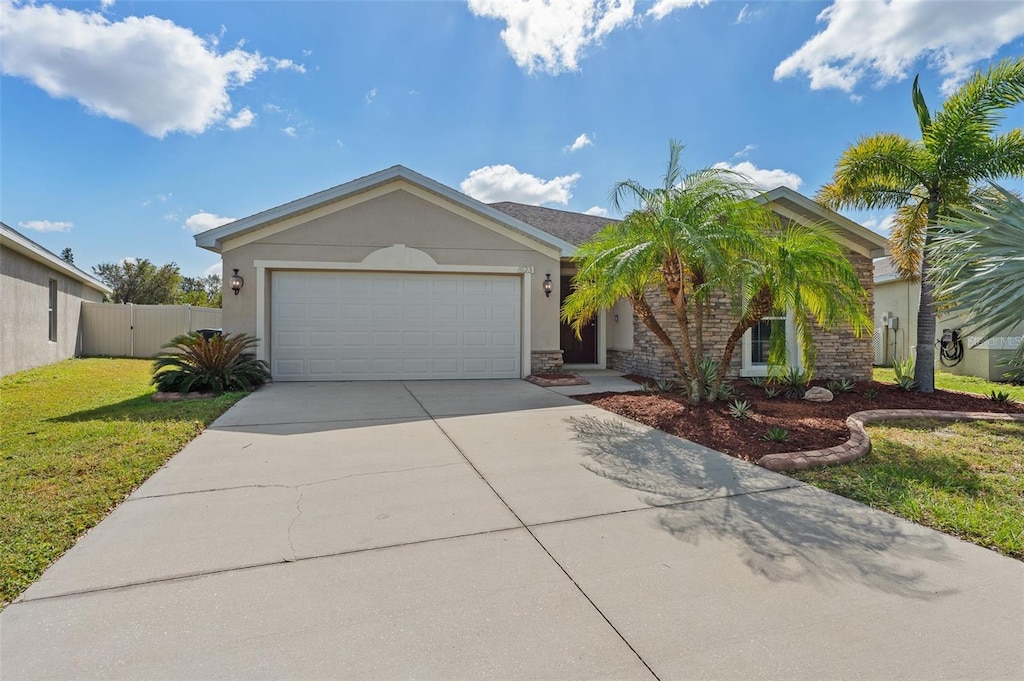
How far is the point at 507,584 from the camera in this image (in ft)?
8.52

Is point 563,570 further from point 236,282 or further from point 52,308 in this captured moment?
point 52,308

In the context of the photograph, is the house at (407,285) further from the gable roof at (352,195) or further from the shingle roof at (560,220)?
the shingle roof at (560,220)

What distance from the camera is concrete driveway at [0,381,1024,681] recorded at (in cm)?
202

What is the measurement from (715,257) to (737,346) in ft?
18.6

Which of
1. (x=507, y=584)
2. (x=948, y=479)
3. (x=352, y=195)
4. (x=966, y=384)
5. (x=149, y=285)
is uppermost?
(x=149, y=285)

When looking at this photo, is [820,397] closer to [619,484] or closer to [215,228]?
[619,484]

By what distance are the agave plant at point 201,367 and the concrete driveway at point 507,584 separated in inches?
190

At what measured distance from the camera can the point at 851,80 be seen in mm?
9867

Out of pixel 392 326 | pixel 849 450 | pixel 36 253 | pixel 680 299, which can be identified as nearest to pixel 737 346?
pixel 680 299

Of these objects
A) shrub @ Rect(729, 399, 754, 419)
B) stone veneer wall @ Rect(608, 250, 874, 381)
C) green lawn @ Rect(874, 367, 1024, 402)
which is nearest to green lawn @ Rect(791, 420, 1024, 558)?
shrub @ Rect(729, 399, 754, 419)

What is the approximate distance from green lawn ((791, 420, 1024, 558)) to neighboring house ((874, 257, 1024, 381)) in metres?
9.46

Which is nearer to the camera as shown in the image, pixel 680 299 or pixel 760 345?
pixel 680 299

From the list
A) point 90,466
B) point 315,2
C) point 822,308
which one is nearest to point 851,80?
point 822,308

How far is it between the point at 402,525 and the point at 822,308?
6.37 meters
